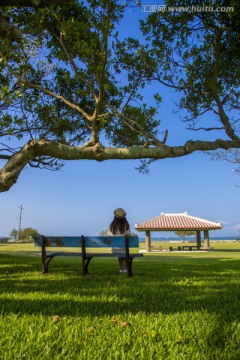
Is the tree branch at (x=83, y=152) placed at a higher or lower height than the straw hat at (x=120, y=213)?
higher

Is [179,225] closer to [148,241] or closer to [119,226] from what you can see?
[148,241]

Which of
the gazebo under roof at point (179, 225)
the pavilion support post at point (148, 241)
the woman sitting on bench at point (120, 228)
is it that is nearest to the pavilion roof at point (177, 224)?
the gazebo under roof at point (179, 225)

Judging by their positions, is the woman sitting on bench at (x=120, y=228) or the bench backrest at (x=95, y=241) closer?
the bench backrest at (x=95, y=241)

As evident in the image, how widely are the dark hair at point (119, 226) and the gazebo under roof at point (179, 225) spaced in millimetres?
26148

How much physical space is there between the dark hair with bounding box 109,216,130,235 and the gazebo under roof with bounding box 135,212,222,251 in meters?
26.1

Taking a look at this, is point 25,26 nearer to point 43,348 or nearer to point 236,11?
point 236,11

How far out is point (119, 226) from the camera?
31.7 feet

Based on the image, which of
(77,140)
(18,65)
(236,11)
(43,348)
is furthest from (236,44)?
(43,348)

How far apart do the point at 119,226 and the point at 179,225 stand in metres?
28.2

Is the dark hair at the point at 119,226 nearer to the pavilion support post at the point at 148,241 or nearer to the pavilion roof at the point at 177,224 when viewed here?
the pavilion support post at the point at 148,241

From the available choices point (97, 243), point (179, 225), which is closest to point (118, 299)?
point (97, 243)

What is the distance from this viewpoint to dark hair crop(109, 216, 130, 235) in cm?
964

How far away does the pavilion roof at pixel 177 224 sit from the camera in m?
36.7

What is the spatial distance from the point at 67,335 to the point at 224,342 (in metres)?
1.51
